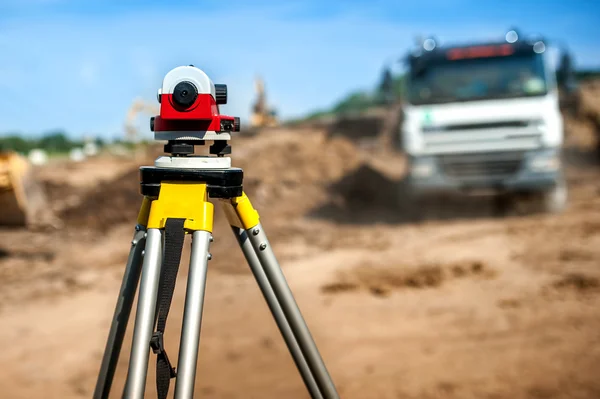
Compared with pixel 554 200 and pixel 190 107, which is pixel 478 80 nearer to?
pixel 554 200

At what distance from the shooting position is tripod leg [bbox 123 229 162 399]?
1693 mm

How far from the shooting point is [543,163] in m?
9.02

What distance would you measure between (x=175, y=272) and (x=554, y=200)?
877 centimetres

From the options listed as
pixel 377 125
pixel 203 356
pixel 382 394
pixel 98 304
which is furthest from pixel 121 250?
pixel 377 125

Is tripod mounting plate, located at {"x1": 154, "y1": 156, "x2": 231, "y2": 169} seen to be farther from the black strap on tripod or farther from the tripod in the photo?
the black strap on tripod

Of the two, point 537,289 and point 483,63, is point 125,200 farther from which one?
point 537,289

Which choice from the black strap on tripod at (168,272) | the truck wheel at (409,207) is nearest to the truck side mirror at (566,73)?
the truck wheel at (409,207)

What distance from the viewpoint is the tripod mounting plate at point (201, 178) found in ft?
6.04

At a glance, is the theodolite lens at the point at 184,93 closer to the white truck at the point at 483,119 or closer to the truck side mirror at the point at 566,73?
the white truck at the point at 483,119

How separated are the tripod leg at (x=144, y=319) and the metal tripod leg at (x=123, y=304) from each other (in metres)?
0.19

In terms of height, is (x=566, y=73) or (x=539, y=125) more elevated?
(x=566, y=73)

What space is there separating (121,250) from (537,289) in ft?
18.7

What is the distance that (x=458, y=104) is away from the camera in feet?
29.7

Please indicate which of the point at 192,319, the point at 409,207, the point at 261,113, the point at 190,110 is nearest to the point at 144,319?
the point at 192,319
